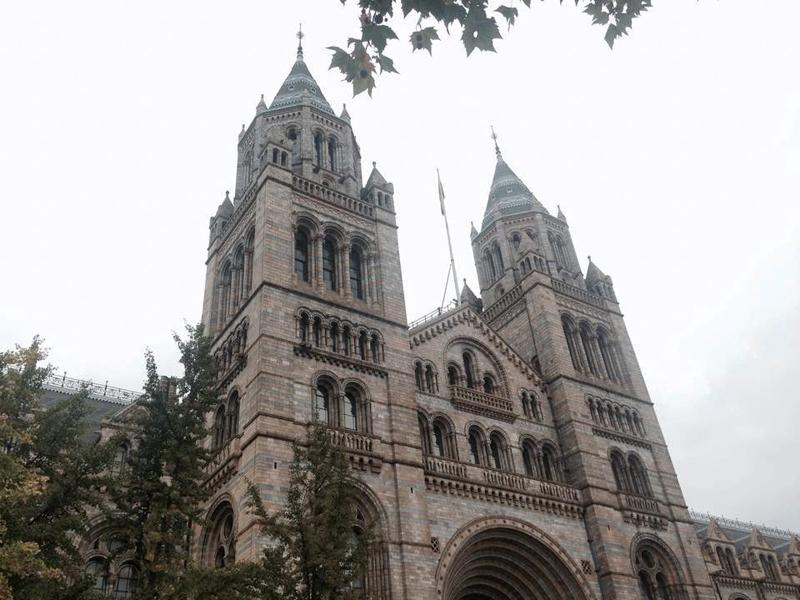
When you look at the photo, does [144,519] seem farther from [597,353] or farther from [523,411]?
[597,353]

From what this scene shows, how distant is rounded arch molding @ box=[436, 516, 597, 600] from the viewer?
90.1 feet

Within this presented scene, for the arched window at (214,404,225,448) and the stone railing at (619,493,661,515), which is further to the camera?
the stone railing at (619,493,661,515)

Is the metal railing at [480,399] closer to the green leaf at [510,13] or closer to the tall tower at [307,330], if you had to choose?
the tall tower at [307,330]

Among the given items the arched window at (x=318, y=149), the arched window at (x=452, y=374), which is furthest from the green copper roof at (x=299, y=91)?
the arched window at (x=452, y=374)

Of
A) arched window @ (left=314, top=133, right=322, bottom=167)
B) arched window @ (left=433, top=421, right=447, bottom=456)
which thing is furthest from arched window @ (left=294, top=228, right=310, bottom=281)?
arched window @ (left=433, top=421, right=447, bottom=456)

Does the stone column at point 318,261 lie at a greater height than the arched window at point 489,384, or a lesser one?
greater

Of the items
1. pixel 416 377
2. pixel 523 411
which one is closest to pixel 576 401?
pixel 523 411

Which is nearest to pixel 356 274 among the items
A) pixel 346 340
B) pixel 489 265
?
pixel 346 340

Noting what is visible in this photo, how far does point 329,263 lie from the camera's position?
31.2m

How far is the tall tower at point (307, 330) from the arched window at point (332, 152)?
0.17ft

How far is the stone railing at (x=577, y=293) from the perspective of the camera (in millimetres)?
39219

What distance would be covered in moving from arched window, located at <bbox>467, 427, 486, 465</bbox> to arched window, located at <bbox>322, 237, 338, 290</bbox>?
8.74 meters

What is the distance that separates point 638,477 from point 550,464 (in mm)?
5313

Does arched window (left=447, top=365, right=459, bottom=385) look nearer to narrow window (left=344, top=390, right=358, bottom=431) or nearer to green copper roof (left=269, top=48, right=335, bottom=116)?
narrow window (left=344, top=390, right=358, bottom=431)
